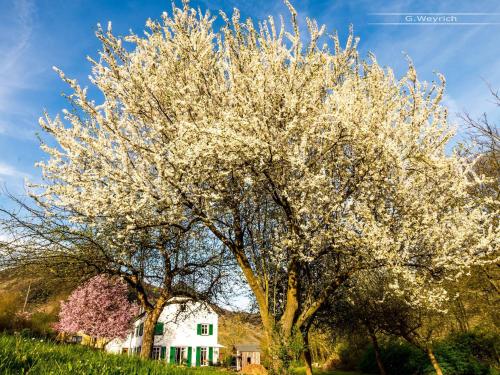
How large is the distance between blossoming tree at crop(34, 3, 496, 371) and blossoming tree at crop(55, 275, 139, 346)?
26.7 m

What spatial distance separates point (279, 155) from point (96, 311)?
3380cm

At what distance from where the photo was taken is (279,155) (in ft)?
32.5

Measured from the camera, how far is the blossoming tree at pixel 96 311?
116 ft

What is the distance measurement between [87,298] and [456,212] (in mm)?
35709

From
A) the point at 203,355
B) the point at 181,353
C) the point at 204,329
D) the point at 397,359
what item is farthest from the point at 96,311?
the point at 397,359

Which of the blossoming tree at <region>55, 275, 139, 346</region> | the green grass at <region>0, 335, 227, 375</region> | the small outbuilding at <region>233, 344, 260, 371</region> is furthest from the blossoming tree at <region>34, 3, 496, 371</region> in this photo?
the small outbuilding at <region>233, 344, 260, 371</region>

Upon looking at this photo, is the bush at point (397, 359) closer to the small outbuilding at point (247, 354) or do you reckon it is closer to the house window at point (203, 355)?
the small outbuilding at point (247, 354)

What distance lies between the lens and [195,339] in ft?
144

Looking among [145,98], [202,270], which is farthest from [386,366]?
[145,98]

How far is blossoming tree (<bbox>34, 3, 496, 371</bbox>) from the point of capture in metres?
10.1

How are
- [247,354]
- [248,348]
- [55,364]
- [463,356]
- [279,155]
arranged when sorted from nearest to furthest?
1. [55,364]
2. [279,155]
3. [463,356]
4. [247,354]
5. [248,348]

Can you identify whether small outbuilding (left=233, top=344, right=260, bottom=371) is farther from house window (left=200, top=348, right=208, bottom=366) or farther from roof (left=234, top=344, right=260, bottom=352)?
house window (left=200, top=348, right=208, bottom=366)

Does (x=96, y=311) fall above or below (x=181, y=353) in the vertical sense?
above

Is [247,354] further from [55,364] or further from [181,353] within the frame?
[55,364]
